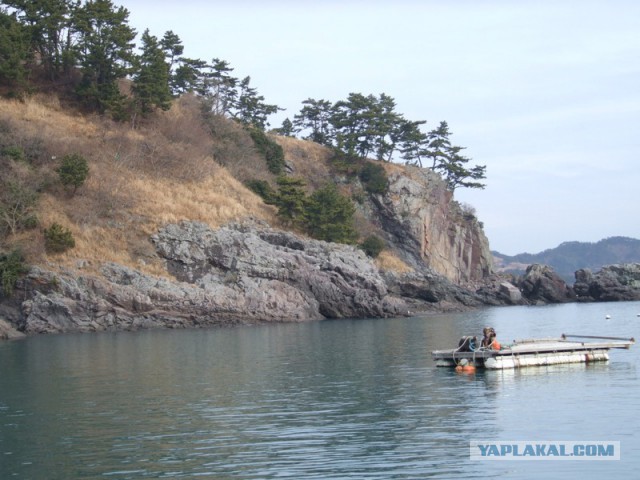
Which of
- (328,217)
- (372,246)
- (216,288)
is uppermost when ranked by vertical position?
(328,217)

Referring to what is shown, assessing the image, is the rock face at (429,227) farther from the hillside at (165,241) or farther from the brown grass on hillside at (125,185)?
the brown grass on hillside at (125,185)

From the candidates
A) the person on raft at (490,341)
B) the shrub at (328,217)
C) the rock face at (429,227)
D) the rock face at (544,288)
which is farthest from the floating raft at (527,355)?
the rock face at (544,288)

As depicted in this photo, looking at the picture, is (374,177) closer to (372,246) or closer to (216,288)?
(372,246)

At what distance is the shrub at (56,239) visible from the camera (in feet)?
205

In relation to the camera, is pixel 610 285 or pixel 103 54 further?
pixel 610 285

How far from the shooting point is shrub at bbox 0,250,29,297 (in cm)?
5837

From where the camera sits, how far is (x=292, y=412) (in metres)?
25.5

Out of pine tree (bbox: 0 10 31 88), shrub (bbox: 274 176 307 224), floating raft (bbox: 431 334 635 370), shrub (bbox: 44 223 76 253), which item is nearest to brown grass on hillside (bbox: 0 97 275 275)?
shrub (bbox: 44 223 76 253)

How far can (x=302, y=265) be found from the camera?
71.4 meters

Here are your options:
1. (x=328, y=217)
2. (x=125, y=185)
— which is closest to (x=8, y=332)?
(x=125, y=185)

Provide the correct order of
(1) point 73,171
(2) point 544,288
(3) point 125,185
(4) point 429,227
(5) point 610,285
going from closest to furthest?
(1) point 73,171 → (3) point 125,185 → (4) point 429,227 → (2) point 544,288 → (5) point 610,285

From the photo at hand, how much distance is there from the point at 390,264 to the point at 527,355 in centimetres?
5601

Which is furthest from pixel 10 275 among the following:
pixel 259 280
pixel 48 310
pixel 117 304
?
pixel 259 280

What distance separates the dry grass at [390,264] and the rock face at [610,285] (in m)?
29.6
